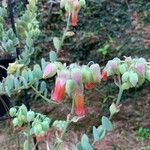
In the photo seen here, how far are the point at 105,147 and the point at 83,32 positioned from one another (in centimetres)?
84

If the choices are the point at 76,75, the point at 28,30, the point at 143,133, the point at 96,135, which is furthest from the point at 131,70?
the point at 143,133

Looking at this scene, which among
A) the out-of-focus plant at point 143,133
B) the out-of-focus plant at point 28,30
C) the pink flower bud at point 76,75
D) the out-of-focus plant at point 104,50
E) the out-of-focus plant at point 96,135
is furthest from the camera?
the out-of-focus plant at point 104,50

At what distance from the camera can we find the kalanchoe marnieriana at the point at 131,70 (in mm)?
934

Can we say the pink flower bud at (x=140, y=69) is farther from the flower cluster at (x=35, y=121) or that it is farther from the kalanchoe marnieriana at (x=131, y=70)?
the flower cluster at (x=35, y=121)

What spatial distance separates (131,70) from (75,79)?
11 cm

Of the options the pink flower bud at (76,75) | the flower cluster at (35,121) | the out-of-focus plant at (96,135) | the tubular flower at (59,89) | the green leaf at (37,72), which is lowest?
the out-of-focus plant at (96,135)

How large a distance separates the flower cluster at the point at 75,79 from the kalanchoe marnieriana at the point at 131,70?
33 millimetres

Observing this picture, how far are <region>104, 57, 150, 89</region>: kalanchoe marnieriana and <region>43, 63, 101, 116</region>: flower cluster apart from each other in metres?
0.03

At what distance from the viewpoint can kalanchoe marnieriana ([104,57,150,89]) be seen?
934mm

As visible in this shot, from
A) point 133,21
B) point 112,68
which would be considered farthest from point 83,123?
point 112,68

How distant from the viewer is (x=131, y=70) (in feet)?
3.10

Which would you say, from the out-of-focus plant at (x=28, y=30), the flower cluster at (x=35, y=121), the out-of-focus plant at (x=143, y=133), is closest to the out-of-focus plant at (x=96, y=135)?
the flower cluster at (x=35, y=121)

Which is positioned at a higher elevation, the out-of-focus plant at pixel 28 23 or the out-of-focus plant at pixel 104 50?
the out-of-focus plant at pixel 28 23

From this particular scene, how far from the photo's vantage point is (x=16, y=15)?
2.90 meters
